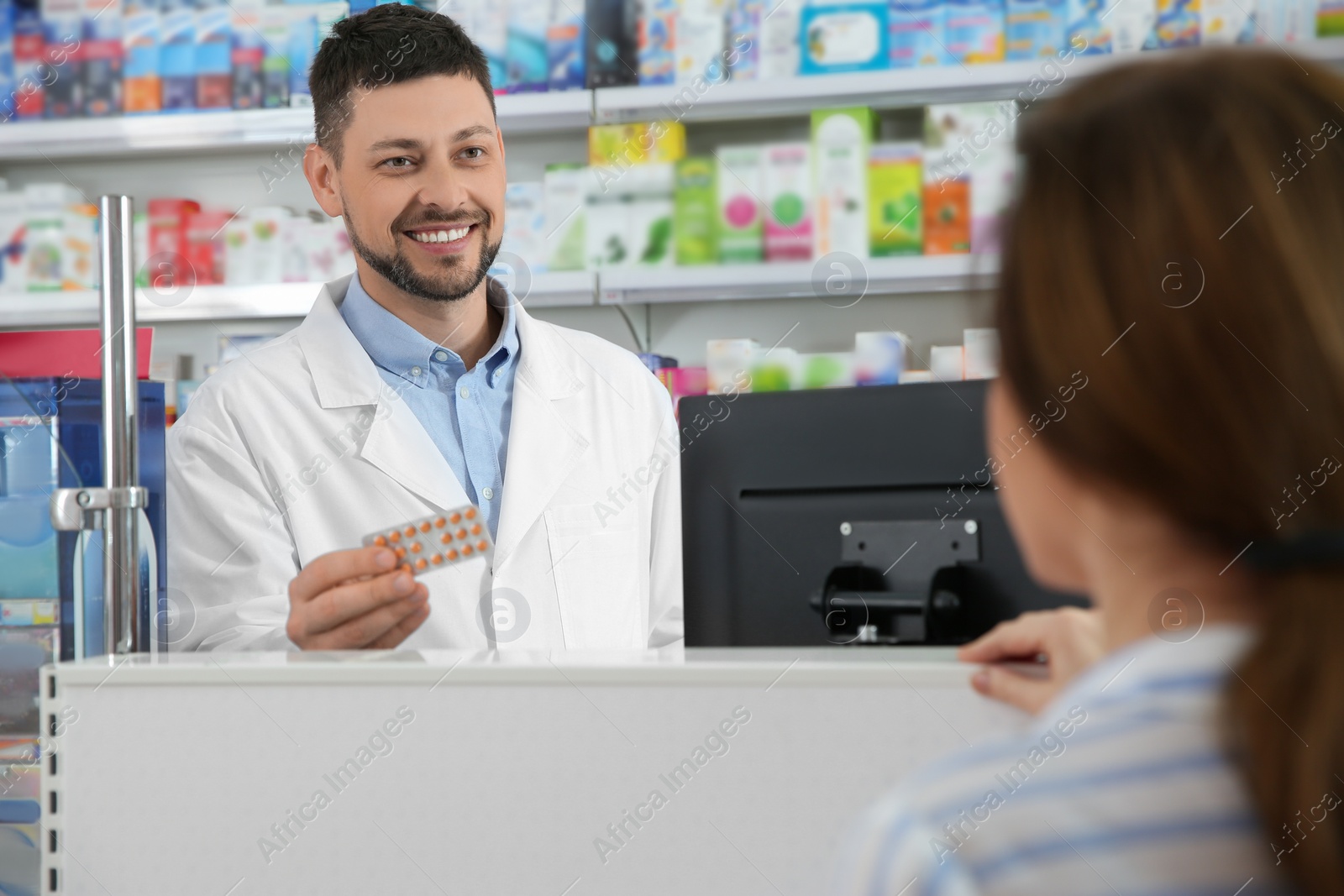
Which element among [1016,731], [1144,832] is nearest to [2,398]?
[1016,731]

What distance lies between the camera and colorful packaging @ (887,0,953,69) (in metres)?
2.53

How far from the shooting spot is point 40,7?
9.96ft

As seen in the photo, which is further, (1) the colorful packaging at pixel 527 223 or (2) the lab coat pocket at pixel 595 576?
(1) the colorful packaging at pixel 527 223

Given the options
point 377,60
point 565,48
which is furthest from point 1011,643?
point 565,48

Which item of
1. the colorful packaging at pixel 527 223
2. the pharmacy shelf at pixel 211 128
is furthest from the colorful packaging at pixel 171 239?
the colorful packaging at pixel 527 223

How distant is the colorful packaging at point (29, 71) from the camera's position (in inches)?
119

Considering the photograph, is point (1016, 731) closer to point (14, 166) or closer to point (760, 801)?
point (760, 801)

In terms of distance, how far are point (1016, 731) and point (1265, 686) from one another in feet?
1.28

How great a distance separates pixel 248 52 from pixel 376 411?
150 cm

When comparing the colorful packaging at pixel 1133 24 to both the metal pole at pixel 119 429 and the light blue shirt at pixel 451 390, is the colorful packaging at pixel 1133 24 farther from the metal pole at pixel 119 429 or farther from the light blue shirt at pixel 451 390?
the metal pole at pixel 119 429

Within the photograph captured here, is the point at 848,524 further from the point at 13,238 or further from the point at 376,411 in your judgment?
the point at 13,238

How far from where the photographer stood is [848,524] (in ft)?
3.61

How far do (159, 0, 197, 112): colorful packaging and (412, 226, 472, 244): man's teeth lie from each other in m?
1.31

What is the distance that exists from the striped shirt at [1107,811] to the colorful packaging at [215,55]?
2.90 metres
